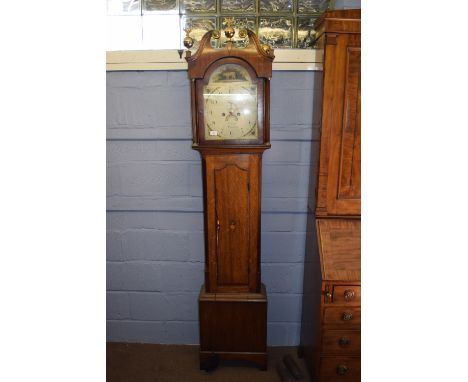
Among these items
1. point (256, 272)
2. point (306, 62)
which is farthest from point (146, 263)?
point (306, 62)

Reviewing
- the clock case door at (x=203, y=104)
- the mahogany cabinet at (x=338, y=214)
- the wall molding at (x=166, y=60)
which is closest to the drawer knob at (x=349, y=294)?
the mahogany cabinet at (x=338, y=214)

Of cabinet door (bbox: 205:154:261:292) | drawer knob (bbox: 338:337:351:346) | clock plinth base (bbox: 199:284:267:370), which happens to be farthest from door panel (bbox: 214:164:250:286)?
drawer knob (bbox: 338:337:351:346)

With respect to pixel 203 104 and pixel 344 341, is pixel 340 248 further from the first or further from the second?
pixel 203 104

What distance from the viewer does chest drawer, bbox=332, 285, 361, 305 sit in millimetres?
1681

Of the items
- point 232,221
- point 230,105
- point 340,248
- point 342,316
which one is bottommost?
point 342,316

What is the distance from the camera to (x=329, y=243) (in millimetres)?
1732

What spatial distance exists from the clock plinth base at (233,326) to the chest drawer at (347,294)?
422 millimetres

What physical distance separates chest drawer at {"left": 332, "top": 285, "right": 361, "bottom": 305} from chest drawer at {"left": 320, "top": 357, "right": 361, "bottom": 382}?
33 centimetres

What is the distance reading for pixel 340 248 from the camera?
1718 millimetres

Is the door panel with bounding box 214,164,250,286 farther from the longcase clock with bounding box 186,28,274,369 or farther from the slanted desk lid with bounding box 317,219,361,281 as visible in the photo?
the slanted desk lid with bounding box 317,219,361,281

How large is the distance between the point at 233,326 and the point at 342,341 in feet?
2.03

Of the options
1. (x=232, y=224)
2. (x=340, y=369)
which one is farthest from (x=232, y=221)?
(x=340, y=369)

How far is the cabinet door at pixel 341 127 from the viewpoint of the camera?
1.57 metres
